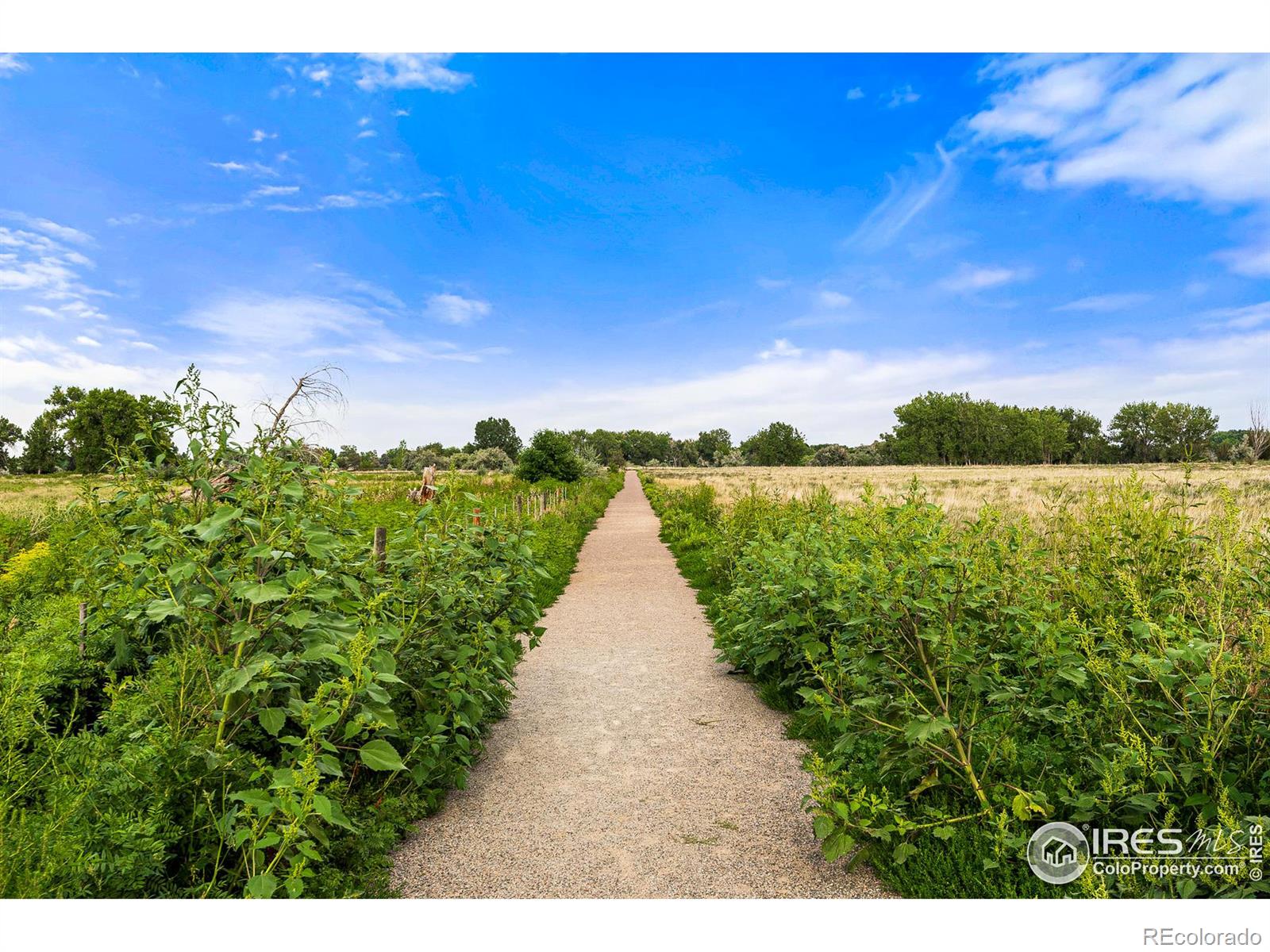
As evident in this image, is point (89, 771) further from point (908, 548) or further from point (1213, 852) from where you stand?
point (1213, 852)

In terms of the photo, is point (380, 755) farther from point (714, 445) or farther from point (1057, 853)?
point (714, 445)

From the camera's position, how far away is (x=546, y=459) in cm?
3284

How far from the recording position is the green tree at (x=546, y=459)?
32.7 metres

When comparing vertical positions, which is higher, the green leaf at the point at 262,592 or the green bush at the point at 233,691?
the green leaf at the point at 262,592

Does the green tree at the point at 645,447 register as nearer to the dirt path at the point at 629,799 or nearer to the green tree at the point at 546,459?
the green tree at the point at 546,459

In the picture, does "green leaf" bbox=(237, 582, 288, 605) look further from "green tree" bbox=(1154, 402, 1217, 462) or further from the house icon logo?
"green tree" bbox=(1154, 402, 1217, 462)

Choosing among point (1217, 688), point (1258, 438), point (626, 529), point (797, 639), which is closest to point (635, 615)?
point (797, 639)

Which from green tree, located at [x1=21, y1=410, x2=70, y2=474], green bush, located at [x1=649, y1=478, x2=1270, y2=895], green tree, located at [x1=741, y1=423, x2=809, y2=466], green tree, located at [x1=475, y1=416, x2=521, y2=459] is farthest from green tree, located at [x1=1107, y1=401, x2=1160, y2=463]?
green tree, located at [x1=21, y1=410, x2=70, y2=474]

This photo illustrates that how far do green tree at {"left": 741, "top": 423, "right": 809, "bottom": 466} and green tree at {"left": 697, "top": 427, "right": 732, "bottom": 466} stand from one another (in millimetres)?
19276

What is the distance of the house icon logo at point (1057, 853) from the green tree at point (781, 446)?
353 feet

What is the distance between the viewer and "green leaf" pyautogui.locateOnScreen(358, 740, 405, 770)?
8.16 ft

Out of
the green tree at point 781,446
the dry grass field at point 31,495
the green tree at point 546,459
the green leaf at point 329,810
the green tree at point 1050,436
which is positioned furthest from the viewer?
the green tree at point 781,446

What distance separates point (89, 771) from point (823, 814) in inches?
113

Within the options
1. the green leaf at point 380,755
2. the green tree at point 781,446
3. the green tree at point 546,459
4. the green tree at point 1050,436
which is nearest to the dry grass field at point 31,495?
the green leaf at point 380,755
